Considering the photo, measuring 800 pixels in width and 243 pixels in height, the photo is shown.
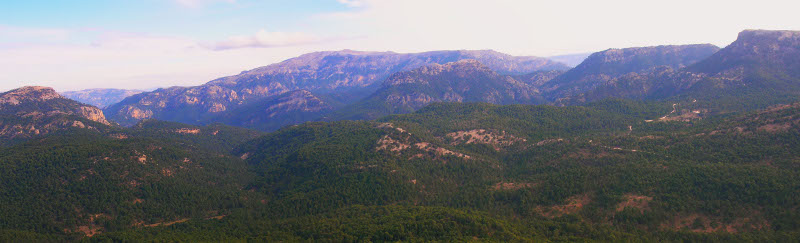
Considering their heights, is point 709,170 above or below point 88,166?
below

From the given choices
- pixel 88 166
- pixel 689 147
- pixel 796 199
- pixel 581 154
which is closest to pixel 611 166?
pixel 581 154

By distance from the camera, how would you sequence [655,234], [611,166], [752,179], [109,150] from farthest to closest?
[109,150], [611,166], [752,179], [655,234]

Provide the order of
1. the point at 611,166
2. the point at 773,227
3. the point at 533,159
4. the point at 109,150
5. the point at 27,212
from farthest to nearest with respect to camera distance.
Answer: the point at 533,159
the point at 109,150
the point at 611,166
the point at 27,212
the point at 773,227

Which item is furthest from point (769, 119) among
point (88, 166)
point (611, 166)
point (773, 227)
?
point (88, 166)

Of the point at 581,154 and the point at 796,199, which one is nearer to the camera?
the point at 796,199

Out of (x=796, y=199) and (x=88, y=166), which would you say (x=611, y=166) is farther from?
(x=88, y=166)

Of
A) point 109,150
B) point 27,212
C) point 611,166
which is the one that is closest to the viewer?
point 27,212

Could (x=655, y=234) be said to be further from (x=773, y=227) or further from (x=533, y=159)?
(x=533, y=159)

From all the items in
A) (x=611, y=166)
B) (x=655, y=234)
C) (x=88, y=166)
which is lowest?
(x=655, y=234)

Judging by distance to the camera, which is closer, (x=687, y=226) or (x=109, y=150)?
(x=687, y=226)
